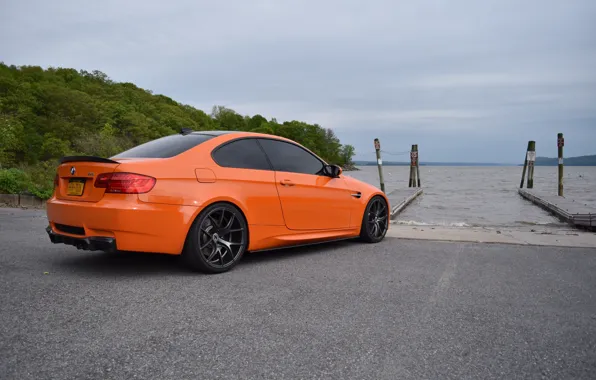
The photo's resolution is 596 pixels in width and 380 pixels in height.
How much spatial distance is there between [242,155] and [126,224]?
1554 mm

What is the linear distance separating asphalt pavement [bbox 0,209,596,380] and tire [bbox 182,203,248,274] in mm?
136

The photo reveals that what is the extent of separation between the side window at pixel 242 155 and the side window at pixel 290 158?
140 mm

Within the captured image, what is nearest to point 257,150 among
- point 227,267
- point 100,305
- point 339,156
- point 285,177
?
point 285,177

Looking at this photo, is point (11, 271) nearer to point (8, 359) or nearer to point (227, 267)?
point (227, 267)

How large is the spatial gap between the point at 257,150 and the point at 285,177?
0.46 metres

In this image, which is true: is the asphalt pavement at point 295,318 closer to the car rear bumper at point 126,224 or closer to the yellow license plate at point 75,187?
the car rear bumper at point 126,224

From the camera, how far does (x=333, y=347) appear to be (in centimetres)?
281

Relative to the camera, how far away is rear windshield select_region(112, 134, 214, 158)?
4887mm

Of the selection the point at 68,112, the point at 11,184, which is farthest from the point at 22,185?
the point at 68,112

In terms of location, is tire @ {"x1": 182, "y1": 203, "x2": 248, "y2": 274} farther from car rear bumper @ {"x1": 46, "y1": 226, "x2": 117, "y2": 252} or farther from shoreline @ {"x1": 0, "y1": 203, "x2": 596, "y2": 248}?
shoreline @ {"x1": 0, "y1": 203, "x2": 596, "y2": 248}

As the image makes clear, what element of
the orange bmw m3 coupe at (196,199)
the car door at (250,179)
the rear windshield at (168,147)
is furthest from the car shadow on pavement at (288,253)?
the rear windshield at (168,147)

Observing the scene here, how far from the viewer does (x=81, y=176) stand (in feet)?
15.0

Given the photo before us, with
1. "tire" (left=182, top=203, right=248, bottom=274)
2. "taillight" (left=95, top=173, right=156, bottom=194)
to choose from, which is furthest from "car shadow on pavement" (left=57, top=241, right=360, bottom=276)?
"taillight" (left=95, top=173, right=156, bottom=194)

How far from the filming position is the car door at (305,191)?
223 inches
